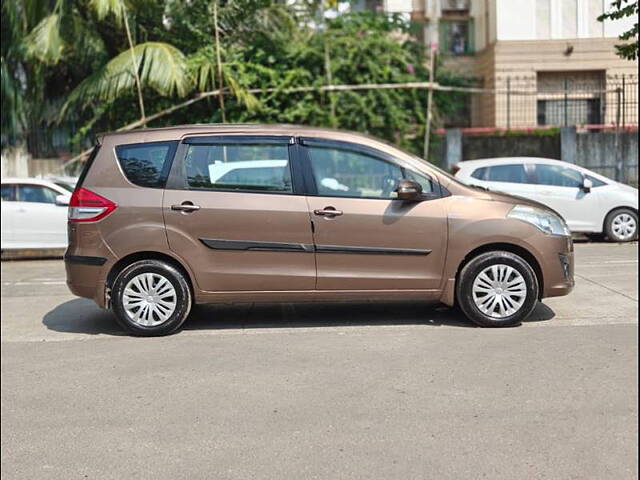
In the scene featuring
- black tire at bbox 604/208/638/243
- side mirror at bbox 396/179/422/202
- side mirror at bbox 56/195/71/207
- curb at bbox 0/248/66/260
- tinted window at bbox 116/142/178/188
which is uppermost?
tinted window at bbox 116/142/178/188

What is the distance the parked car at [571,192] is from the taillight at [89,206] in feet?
24.8

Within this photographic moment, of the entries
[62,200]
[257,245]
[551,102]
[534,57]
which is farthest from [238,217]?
[551,102]

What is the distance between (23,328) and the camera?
747 cm

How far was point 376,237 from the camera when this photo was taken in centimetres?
674

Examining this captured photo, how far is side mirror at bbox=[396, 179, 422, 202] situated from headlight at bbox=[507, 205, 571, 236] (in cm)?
82

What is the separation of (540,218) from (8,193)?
9.99m

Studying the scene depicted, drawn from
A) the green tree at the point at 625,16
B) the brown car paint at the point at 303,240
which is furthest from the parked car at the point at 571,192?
the brown car paint at the point at 303,240

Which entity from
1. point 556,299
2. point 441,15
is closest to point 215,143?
point 556,299

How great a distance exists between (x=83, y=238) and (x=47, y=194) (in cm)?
742

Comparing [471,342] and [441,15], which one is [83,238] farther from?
[441,15]

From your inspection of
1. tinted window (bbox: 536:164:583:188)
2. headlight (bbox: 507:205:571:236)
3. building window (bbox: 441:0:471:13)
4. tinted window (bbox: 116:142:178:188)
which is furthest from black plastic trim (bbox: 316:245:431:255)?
tinted window (bbox: 536:164:583:188)

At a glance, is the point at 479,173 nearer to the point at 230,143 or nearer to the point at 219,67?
the point at 219,67

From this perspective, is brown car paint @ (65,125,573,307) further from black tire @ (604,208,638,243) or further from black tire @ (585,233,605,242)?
black tire @ (585,233,605,242)

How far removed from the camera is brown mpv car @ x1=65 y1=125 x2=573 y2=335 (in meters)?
6.72
